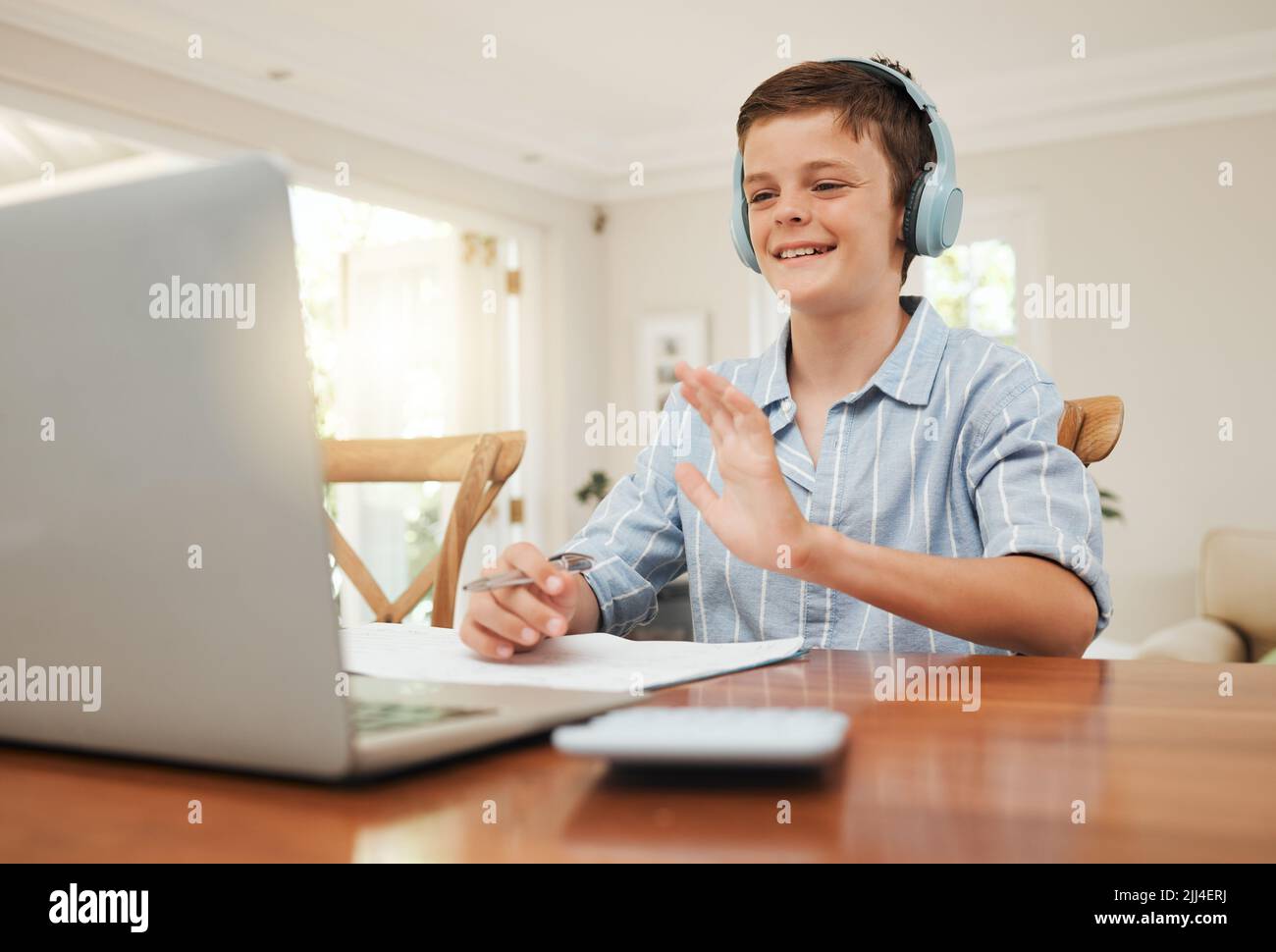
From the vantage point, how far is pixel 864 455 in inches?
48.8

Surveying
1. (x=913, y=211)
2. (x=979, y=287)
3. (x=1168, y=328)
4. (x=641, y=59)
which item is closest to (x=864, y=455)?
(x=913, y=211)

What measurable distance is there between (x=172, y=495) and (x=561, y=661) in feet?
1.40

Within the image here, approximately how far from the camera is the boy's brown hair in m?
1.27

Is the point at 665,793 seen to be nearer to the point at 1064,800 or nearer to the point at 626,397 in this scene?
the point at 1064,800

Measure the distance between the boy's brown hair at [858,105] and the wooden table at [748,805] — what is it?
869 mm

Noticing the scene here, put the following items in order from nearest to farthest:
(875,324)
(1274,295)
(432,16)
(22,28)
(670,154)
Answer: (875,324) < (22,28) < (432,16) < (1274,295) < (670,154)

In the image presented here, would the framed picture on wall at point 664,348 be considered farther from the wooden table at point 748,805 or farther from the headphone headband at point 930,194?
the wooden table at point 748,805

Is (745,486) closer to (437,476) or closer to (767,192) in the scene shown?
(767,192)

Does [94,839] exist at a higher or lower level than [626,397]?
lower

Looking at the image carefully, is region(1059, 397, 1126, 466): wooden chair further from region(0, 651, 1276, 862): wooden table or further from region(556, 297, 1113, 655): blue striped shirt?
region(0, 651, 1276, 862): wooden table
